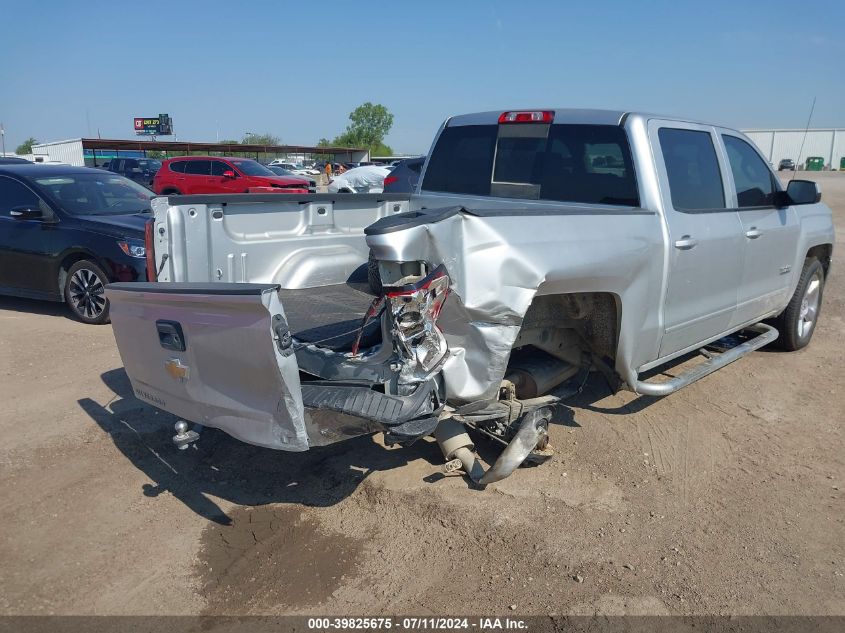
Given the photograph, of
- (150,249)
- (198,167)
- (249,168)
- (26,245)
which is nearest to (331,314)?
(150,249)

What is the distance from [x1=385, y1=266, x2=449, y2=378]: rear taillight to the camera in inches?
120

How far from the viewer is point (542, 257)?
3.43 meters

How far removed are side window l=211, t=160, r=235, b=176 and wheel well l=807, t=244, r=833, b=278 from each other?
1798 cm

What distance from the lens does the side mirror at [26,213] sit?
25.8 feet

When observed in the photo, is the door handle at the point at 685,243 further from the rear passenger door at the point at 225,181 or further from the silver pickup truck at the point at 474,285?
the rear passenger door at the point at 225,181

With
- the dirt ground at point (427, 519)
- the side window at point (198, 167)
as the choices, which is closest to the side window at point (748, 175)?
the dirt ground at point (427, 519)

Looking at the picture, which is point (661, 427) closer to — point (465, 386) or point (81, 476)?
point (465, 386)

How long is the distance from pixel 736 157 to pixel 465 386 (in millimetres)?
3372

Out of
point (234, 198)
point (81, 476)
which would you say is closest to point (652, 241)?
point (234, 198)

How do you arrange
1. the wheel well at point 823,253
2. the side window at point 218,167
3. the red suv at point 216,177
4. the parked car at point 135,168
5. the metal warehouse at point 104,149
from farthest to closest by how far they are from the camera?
the metal warehouse at point 104,149, the parked car at point 135,168, the side window at point 218,167, the red suv at point 216,177, the wheel well at point 823,253

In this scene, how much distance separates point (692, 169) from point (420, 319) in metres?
2.71

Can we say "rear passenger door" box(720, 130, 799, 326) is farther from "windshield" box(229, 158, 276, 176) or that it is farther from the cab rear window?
"windshield" box(229, 158, 276, 176)

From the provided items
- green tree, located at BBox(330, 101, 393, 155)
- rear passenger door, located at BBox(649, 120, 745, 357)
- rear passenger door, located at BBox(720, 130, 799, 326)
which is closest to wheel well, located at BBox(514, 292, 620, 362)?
rear passenger door, located at BBox(649, 120, 745, 357)

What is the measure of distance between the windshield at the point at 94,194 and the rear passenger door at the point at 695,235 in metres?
6.55
